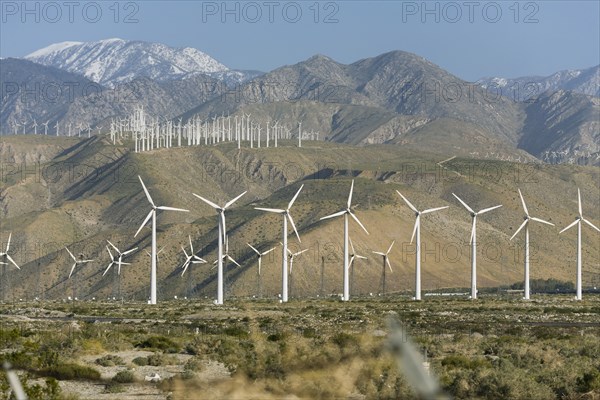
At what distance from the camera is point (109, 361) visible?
46750 millimetres

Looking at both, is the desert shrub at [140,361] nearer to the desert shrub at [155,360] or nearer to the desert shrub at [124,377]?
the desert shrub at [155,360]

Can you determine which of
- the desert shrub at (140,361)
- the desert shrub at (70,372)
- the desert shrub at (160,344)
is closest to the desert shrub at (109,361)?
the desert shrub at (140,361)

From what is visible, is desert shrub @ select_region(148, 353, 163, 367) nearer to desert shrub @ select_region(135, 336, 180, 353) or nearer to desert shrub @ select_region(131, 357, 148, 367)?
desert shrub @ select_region(131, 357, 148, 367)

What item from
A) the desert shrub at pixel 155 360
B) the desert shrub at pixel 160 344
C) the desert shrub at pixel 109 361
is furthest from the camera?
the desert shrub at pixel 160 344

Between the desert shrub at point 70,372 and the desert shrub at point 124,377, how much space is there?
76 cm

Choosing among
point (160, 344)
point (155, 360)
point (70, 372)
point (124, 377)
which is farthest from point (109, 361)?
point (160, 344)

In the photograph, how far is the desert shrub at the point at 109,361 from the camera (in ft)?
152

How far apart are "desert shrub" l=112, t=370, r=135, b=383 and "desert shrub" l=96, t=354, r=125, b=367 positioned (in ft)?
16.4

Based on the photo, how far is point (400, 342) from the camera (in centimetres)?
1528

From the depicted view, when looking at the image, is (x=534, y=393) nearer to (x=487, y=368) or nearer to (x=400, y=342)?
(x=487, y=368)

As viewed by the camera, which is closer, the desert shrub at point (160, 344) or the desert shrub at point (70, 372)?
the desert shrub at point (70, 372)

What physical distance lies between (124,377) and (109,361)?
5.99 metres

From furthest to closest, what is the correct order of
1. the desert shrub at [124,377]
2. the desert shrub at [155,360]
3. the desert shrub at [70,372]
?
the desert shrub at [155,360], the desert shrub at [70,372], the desert shrub at [124,377]

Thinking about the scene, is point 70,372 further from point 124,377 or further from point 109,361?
point 109,361
